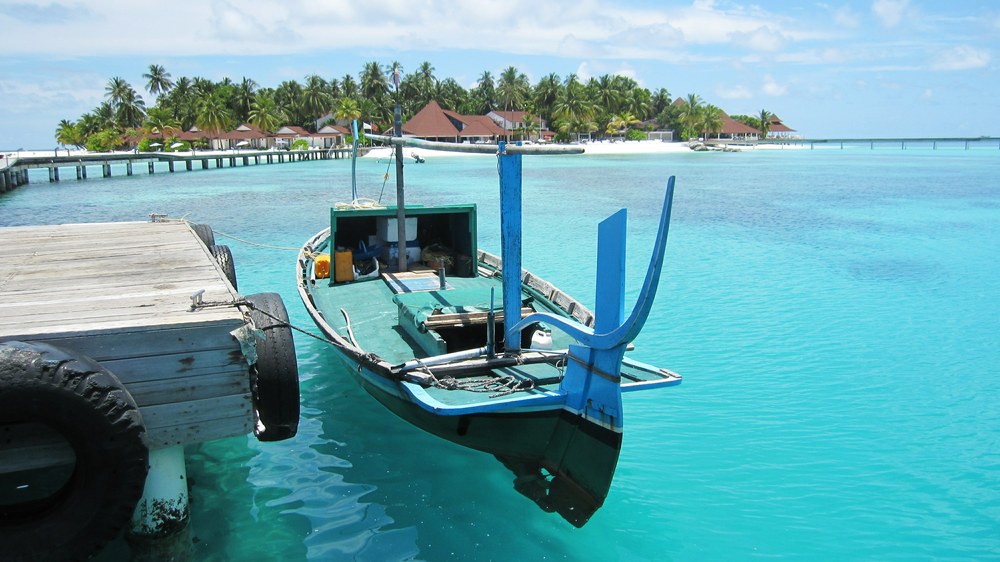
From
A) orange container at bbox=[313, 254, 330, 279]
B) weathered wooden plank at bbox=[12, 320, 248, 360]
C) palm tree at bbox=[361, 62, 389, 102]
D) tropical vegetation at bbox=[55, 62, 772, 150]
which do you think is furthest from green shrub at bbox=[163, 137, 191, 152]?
weathered wooden plank at bbox=[12, 320, 248, 360]

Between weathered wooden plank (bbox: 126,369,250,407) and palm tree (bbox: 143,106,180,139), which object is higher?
palm tree (bbox: 143,106,180,139)

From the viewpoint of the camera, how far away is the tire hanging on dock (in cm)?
406

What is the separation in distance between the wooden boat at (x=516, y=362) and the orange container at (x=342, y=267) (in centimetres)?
93

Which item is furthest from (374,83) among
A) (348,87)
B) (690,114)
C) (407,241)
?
(407,241)

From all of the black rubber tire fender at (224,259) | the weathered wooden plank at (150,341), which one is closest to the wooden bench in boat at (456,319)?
the weathered wooden plank at (150,341)

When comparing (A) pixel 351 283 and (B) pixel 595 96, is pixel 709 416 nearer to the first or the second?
(A) pixel 351 283

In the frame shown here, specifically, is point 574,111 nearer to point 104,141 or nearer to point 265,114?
point 265,114

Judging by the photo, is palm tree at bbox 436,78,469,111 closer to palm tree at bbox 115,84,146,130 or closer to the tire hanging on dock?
palm tree at bbox 115,84,146,130

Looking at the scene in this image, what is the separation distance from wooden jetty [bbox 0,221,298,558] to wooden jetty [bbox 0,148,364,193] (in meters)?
46.1

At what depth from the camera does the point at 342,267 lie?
10922 millimetres

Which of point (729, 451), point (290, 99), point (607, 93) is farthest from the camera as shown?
point (607, 93)

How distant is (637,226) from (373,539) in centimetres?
2299

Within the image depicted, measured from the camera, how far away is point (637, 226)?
27.9 m

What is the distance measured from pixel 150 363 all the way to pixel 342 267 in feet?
21.0
